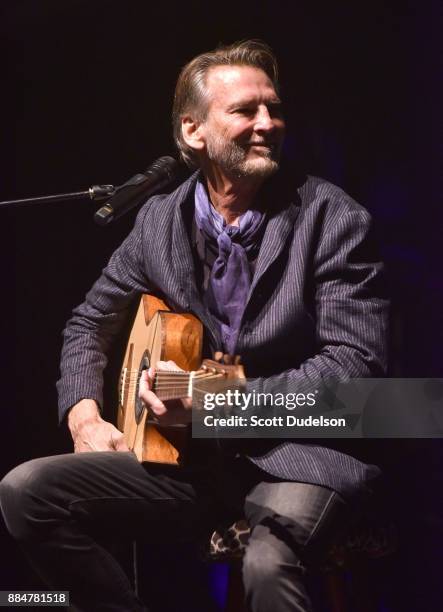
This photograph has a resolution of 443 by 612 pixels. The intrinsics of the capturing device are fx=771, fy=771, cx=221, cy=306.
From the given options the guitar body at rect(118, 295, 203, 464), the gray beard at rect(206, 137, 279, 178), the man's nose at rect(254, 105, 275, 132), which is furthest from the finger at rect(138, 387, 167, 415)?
the man's nose at rect(254, 105, 275, 132)

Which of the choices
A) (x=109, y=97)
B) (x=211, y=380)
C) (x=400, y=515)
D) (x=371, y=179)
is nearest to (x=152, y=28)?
(x=109, y=97)

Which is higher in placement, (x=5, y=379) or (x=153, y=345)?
(x=153, y=345)

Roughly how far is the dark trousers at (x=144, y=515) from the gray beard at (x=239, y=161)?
870 mm

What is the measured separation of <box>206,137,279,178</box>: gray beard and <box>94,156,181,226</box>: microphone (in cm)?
16

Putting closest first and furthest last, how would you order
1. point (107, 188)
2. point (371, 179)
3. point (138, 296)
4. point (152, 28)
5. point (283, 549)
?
point (283, 549) → point (107, 188) → point (138, 296) → point (371, 179) → point (152, 28)

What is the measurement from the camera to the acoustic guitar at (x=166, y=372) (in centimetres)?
199

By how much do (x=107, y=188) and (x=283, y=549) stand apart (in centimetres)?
109

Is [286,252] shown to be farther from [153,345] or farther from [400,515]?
[400,515]

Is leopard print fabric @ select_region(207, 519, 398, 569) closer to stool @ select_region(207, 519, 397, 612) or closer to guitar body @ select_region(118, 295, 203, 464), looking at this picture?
stool @ select_region(207, 519, 397, 612)

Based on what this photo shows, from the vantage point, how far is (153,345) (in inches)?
91.7

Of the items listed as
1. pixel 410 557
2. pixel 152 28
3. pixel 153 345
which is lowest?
pixel 410 557

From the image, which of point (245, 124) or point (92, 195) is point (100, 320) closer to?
point (92, 195)

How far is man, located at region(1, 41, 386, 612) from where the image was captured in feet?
6.50

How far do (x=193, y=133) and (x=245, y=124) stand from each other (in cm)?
28
